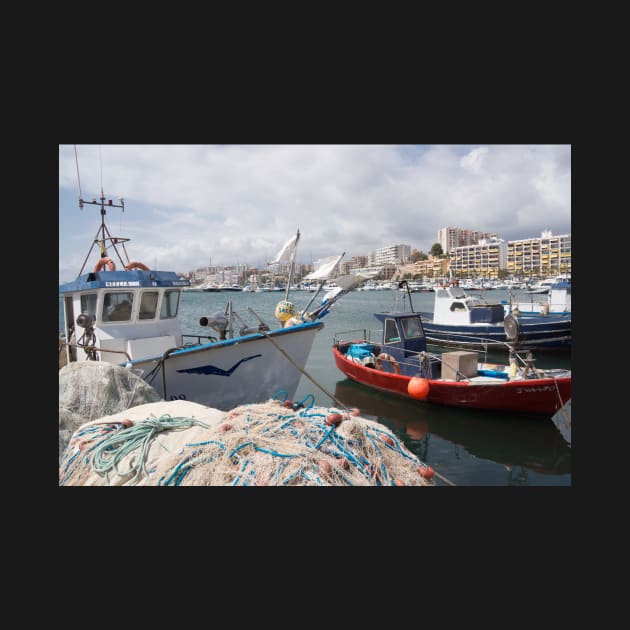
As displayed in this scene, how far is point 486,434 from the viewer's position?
9.49m

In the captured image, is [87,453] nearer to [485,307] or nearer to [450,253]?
[485,307]

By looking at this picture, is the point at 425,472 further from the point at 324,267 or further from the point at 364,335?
the point at 364,335

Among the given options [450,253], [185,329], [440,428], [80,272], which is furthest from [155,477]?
[450,253]

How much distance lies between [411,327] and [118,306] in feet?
26.5

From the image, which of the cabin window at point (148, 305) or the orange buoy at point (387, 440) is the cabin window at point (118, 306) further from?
the orange buoy at point (387, 440)

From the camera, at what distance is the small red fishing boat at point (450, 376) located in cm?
966

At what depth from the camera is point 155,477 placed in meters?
3.85

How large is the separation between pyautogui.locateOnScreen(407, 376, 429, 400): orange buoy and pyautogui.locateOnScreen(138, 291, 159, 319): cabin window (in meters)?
6.45

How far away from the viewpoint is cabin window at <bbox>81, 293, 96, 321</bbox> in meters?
8.41

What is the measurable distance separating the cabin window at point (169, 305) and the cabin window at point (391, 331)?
6.43 m

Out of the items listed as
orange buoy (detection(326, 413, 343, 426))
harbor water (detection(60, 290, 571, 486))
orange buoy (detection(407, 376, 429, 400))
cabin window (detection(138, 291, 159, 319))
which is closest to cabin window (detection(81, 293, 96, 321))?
cabin window (detection(138, 291, 159, 319))

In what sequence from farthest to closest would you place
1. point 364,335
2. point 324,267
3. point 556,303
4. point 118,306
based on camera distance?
point 556,303
point 364,335
point 324,267
point 118,306

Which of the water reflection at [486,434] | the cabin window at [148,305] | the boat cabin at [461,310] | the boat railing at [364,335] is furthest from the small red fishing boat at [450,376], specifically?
the boat cabin at [461,310]

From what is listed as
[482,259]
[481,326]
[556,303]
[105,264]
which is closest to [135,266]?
[105,264]
